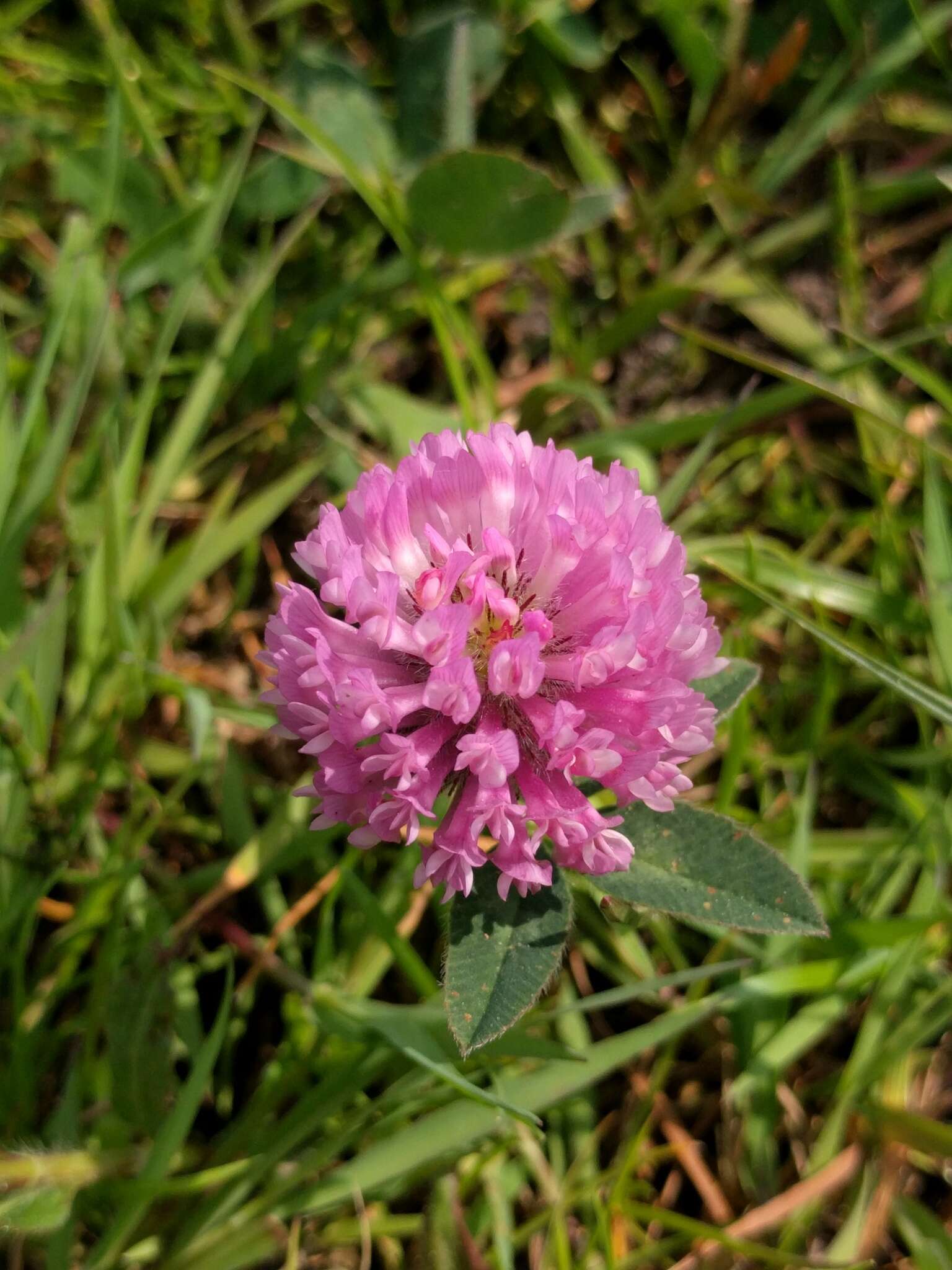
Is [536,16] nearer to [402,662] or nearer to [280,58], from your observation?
[280,58]

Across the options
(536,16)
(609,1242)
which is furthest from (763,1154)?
(536,16)

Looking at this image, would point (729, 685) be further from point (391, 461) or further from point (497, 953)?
point (391, 461)

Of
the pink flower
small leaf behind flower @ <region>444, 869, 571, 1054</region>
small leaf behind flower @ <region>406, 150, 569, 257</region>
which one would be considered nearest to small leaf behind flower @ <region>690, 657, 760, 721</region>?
the pink flower

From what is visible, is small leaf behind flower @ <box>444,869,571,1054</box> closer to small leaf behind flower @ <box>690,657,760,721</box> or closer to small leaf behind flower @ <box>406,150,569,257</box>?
small leaf behind flower @ <box>690,657,760,721</box>

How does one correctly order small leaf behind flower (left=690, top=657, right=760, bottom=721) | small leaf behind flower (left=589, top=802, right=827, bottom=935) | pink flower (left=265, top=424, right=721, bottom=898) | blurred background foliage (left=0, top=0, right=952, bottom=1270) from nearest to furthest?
pink flower (left=265, top=424, right=721, bottom=898), small leaf behind flower (left=589, top=802, right=827, bottom=935), small leaf behind flower (left=690, top=657, right=760, bottom=721), blurred background foliage (left=0, top=0, right=952, bottom=1270)

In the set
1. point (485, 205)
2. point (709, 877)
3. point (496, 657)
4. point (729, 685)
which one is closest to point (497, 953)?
point (709, 877)

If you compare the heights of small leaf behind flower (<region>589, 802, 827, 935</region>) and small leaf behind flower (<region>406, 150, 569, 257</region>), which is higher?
small leaf behind flower (<region>406, 150, 569, 257</region>)
